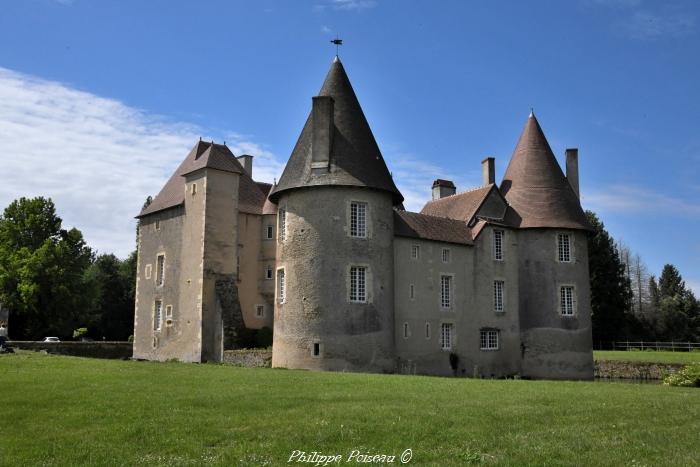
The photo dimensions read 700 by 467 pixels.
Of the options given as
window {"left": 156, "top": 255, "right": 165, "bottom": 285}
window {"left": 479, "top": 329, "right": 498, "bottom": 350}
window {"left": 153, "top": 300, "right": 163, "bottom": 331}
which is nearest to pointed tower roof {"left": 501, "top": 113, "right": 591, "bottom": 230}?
window {"left": 479, "top": 329, "right": 498, "bottom": 350}

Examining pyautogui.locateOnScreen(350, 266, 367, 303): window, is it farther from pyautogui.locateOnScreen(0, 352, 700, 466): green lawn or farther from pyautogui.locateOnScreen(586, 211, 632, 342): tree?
pyautogui.locateOnScreen(586, 211, 632, 342): tree

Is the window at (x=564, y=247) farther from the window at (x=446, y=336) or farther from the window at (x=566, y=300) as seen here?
the window at (x=446, y=336)

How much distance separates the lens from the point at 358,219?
27891 millimetres

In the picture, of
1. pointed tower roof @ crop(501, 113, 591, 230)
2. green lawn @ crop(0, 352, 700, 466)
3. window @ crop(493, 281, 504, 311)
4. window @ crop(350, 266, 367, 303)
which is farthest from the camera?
pointed tower roof @ crop(501, 113, 591, 230)

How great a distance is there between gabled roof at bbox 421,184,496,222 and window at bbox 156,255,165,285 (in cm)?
1479

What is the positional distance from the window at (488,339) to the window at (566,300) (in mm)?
3679

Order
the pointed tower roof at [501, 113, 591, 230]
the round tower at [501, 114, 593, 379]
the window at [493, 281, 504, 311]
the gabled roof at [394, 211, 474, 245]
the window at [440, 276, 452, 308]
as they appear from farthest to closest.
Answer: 1. the pointed tower roof at [501, 113, 591, 230]
2. the round tower at [501, 114, 593, 379]
3. the window at [493, 281, 504, 311]
4. the window at [440, 276, 452, 308]
5. the gabled roof at [394, 211, 474, 245]

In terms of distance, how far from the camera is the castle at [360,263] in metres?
27.4

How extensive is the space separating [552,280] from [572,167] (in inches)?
318

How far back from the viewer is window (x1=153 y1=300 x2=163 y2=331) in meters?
36.4

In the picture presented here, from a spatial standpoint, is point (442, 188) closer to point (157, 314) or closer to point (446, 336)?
point (446, 336)

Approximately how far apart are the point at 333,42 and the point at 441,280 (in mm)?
11751

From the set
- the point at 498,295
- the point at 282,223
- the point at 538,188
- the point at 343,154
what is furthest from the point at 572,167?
the point at 282,223

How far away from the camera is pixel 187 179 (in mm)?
35938
